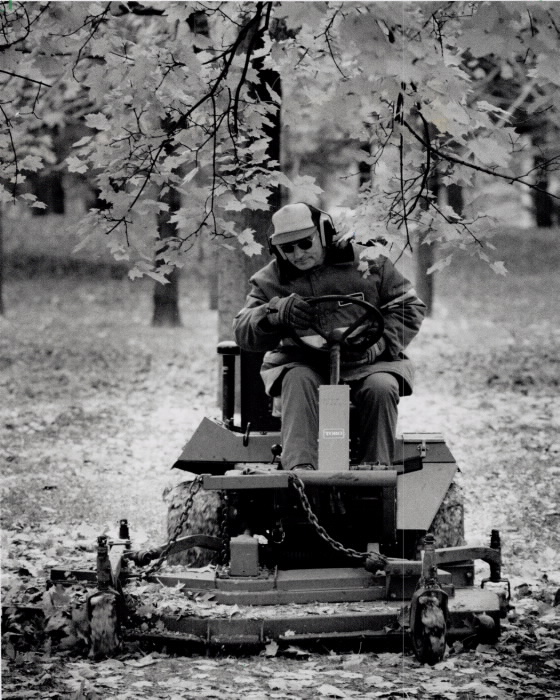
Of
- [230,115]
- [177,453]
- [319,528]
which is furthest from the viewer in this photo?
[177,453]

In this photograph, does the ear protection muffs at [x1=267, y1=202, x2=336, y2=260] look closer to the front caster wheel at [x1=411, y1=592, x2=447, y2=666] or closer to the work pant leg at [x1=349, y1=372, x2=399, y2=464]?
the work pant leg at [x1=349, y1=372, x2=399, y2=464]

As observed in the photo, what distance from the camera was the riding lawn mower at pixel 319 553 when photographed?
4445mm

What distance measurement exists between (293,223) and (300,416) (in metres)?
0.99

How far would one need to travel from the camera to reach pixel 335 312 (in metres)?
5.59

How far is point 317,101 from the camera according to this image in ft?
17.5

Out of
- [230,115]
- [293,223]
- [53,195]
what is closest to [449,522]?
[293,223]

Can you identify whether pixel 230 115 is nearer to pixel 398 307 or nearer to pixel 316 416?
pixel 398 307

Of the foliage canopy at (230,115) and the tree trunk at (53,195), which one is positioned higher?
the tree trunk at (53,195)

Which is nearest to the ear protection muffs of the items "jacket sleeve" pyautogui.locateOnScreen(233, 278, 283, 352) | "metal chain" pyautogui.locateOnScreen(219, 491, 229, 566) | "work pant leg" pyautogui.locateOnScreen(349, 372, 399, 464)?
"jacket sleeve" pyautogui.locateOnScreen(233, 278, 283, 352)

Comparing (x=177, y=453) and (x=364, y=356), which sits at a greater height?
(x=364, y=356)

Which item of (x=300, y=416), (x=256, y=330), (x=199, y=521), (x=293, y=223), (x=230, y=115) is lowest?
(x=199, y=521)

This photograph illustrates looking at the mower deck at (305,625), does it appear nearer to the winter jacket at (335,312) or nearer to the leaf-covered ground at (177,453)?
the leaf-covered ground at (177,453)

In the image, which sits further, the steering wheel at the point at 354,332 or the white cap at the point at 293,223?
the white cap at the point at 293,223

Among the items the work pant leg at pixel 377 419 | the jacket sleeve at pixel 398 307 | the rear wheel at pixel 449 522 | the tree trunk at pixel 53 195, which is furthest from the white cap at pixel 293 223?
the tree trunk at pixel 53 195
